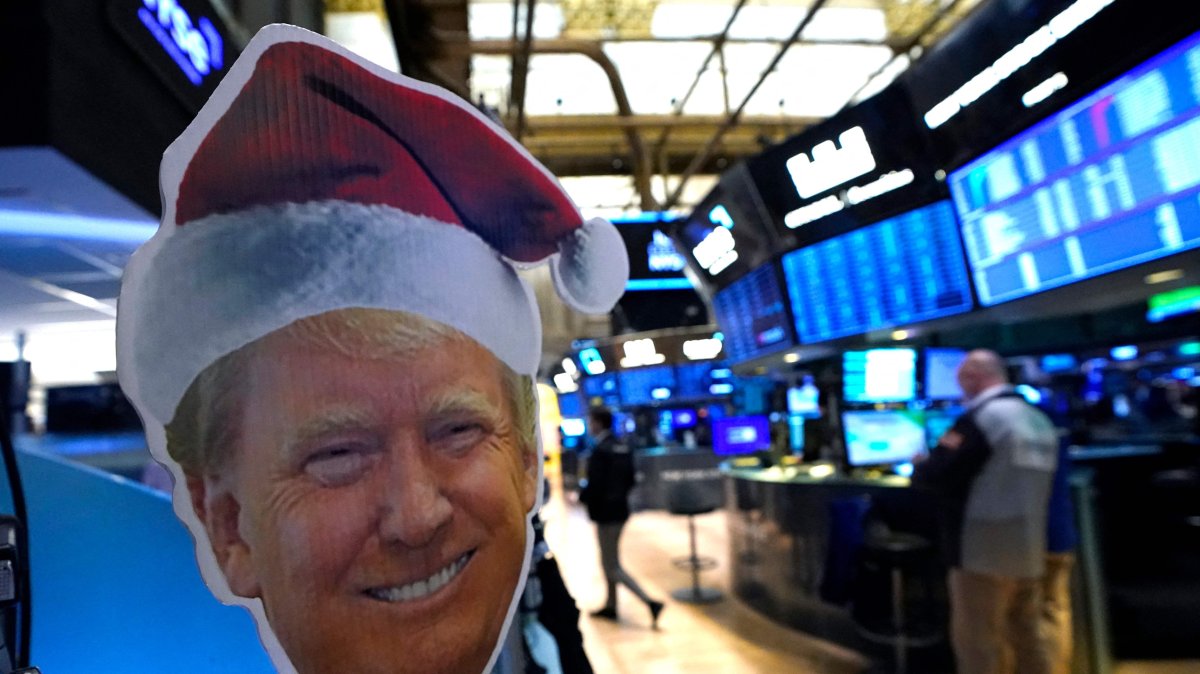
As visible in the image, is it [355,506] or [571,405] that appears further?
[571,405]

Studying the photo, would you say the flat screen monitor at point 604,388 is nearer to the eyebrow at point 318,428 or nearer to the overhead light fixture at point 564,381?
the overhead light fixture at point 564,381

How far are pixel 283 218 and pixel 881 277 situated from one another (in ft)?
12.3

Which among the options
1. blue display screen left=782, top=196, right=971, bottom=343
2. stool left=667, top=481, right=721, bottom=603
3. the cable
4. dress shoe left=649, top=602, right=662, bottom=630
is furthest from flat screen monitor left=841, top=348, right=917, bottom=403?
the cable

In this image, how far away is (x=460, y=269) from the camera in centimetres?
117

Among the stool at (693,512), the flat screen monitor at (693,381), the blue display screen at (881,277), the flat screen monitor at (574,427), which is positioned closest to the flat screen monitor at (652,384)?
the flat screen monitor at (693,381)

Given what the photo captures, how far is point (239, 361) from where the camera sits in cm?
107

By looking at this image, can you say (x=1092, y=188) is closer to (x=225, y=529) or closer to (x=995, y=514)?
(x=995, y=514)

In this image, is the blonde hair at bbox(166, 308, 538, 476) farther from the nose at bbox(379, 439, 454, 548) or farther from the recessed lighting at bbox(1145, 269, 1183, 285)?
the recessed lighting at bbox(1145, 269, 1183, 285)

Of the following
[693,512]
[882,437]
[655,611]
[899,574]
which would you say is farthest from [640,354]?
[899,574]

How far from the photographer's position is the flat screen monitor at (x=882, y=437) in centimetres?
511

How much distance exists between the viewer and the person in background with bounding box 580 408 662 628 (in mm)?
5652

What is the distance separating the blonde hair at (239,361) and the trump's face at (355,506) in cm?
1

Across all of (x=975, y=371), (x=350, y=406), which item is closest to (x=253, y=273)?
(x=350, y=406)

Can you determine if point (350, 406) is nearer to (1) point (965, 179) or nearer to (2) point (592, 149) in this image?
(1) point (965, 179)
